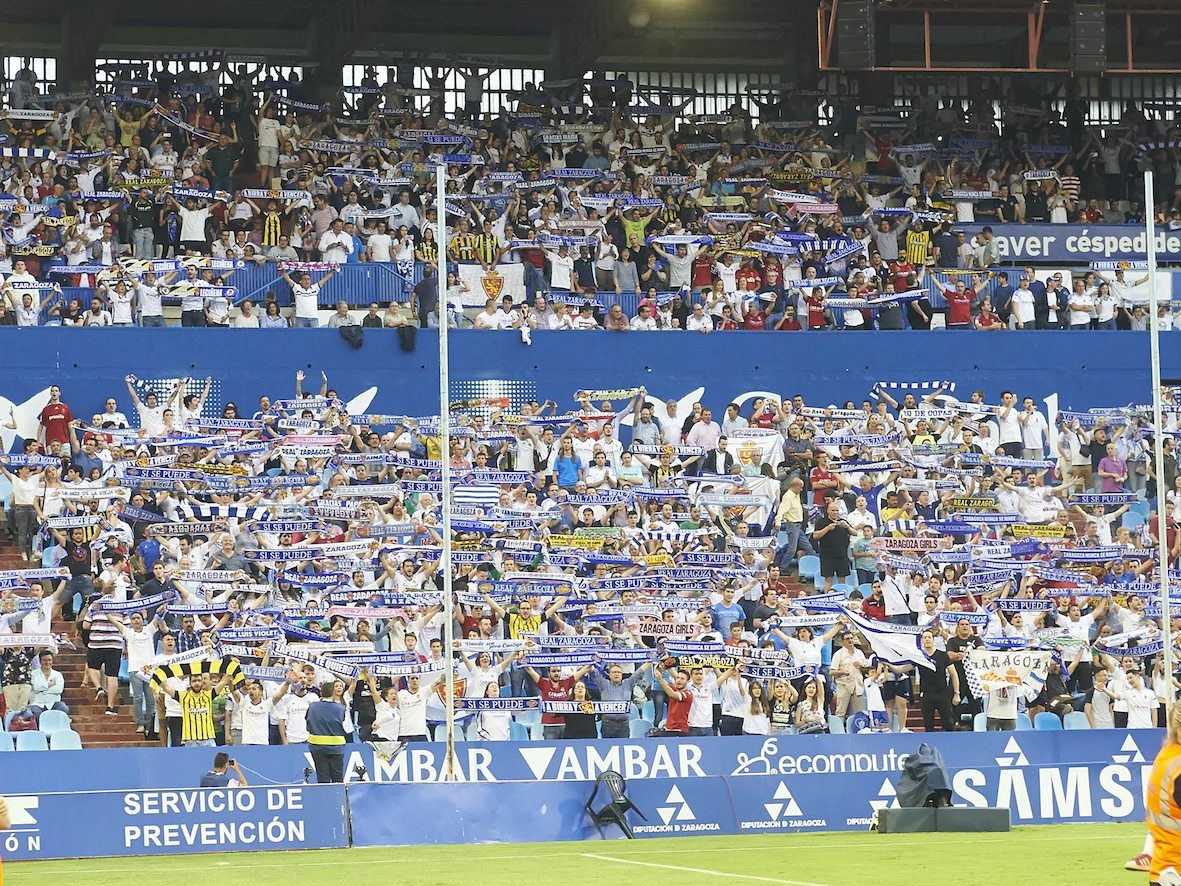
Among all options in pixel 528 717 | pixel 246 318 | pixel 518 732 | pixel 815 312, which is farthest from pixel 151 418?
pixel 815 312

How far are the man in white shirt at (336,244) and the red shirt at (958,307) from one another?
10.9 meters

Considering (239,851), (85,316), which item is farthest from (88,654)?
(85,316)

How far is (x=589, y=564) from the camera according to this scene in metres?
26.0

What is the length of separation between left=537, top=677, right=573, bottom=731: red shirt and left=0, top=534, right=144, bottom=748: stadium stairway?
5.11 m

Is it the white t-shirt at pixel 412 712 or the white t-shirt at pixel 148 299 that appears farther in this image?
the white t-shirt at pixel 148 299

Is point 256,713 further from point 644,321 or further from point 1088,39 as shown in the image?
point 1088,39

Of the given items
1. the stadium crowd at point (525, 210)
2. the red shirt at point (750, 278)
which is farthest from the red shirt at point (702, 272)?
the red shirt at point (750, 278)

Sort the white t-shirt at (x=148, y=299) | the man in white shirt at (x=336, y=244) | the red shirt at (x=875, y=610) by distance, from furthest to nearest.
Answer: the man in white shirt at (x=336, y=244), the white t-shirt at (x=148, y=299), the red shirt at (x=875, y=610)

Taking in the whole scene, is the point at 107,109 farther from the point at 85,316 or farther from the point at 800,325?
the point at 800,325

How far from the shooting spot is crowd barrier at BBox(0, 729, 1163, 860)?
18344mm

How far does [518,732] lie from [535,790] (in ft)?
11.6

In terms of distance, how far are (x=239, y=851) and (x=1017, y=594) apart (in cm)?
1239

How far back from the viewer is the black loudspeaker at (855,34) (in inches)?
1312

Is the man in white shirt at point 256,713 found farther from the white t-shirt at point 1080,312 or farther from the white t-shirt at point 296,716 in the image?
the white t-shirt at point 1080,312
